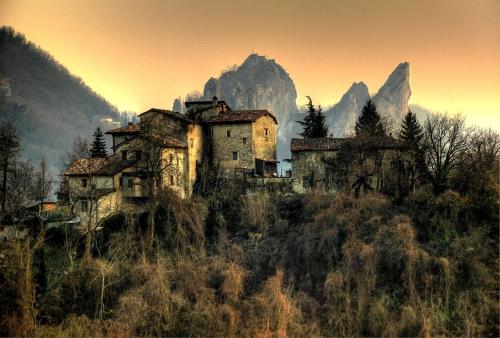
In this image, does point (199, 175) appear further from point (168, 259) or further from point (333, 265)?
point (333, 265)

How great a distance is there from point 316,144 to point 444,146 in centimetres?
950

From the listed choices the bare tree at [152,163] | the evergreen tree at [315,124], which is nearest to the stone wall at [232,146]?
the bare tree at [152,163]

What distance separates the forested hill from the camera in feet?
274

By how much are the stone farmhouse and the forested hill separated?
47.6 metres

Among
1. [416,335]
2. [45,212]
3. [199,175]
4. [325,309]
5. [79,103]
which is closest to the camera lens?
[416,335]

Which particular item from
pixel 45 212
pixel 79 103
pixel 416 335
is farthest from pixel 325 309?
pixel 79 103

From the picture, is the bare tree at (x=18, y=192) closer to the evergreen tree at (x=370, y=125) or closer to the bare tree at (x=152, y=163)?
the bare tree at (x=152, y=163)

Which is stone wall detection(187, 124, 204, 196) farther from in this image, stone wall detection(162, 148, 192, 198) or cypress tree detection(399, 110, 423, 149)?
cypress tree detection(399, 110, 423, 149)

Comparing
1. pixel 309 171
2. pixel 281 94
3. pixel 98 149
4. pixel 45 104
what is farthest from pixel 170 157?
pixel 281 94

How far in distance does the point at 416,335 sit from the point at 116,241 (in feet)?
61.7

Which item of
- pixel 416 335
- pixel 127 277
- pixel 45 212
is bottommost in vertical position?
pixel 416 335

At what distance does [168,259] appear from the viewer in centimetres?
2841

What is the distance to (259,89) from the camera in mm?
115938

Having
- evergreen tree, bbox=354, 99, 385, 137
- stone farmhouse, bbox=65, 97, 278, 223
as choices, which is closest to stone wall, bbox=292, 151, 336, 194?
stone farmhouse, bbox=65, 97, 278, 223
